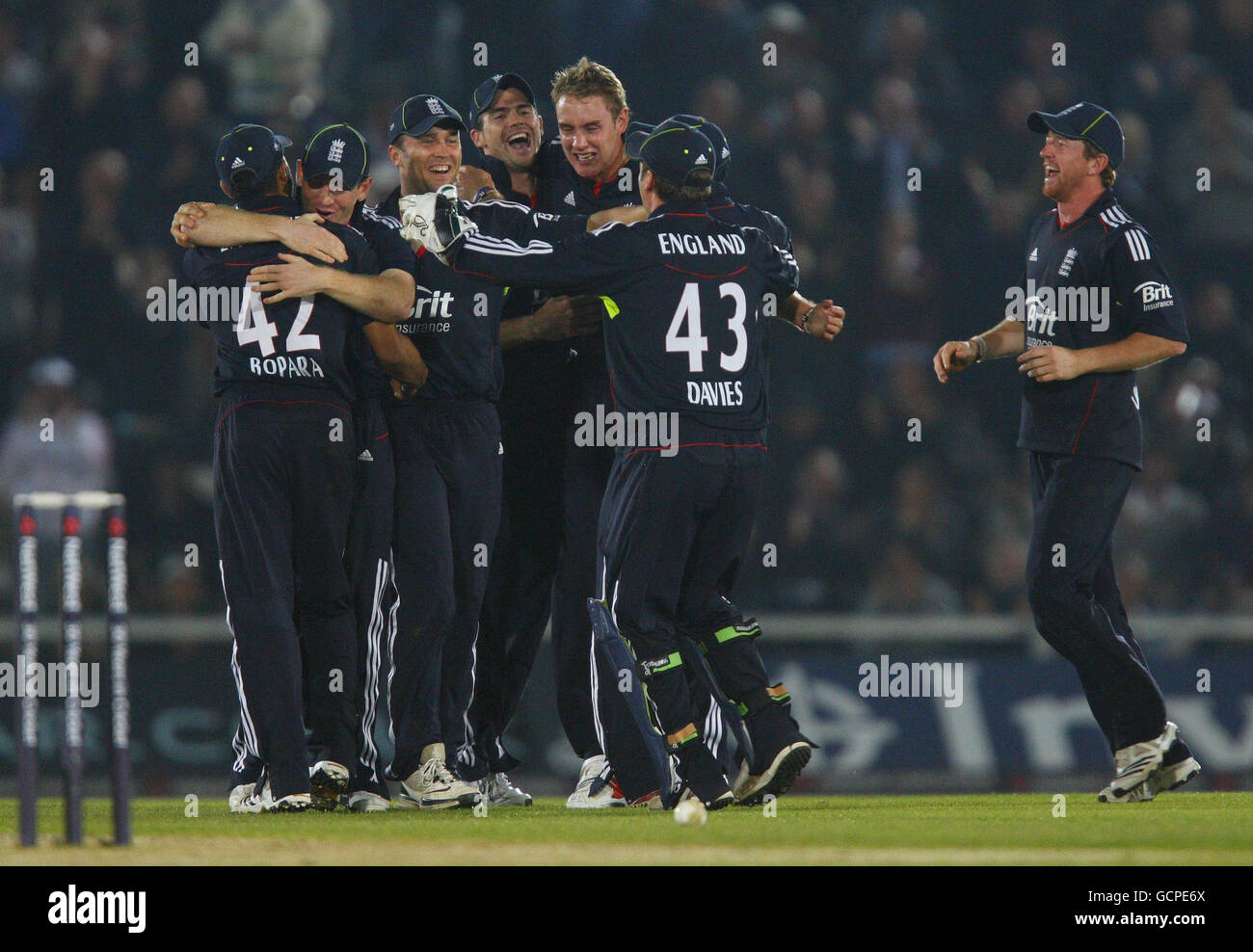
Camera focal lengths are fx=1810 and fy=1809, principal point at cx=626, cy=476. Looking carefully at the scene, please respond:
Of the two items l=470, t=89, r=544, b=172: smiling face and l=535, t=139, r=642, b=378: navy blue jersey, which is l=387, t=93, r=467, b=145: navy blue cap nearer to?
l=470, t=89, r=544, b=172: smiling face

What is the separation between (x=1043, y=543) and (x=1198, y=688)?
372cm

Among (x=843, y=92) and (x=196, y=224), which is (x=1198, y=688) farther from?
(x=196, y=224)

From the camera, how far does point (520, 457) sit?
7.13m

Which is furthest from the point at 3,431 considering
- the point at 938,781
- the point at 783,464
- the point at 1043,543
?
the point at 1043,543

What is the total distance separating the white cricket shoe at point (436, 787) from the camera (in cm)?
631

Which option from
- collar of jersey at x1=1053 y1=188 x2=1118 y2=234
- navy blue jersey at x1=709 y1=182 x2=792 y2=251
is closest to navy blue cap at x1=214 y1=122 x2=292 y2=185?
navy blue jersey at x1=709 y1=182 x2=792 y2=251

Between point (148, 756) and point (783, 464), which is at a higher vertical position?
point (783, 464)

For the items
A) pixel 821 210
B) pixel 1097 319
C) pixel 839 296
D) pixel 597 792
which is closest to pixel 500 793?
pixel 597 792

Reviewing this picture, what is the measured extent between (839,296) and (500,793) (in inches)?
225

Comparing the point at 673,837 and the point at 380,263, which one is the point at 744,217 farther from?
the point at 673,837

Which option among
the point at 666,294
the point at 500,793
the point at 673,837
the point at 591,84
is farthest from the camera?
the point at 500,793
